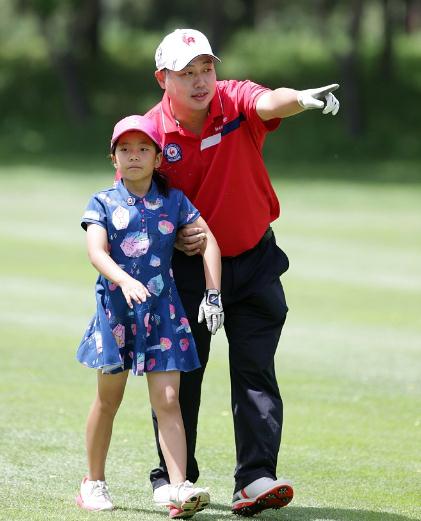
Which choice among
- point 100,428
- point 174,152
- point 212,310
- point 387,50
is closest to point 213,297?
point 212,310

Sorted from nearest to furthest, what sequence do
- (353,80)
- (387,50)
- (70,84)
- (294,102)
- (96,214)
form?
(294,102) < (96,214) < (353,80) < (387,50) < (70,84)

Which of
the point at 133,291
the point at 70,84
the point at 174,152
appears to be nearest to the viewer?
the point at 133,291

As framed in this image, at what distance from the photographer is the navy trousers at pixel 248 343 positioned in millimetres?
5672

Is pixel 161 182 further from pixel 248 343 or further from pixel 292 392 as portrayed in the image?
pixel 292 392

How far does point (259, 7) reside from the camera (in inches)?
2403

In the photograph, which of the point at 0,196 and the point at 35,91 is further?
the point at 35,91

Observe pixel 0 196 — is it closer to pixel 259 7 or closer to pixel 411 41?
pixel 411 41

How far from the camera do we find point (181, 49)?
5.45 m

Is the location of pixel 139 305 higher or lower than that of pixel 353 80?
lower

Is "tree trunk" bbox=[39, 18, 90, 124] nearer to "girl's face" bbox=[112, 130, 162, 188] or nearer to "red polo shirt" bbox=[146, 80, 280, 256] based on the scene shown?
"red polo shirt" bbox=[146, 80, 280, 256]

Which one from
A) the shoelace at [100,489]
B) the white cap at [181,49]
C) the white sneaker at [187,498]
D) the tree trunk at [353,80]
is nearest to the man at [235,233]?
the white cap at [181,49]

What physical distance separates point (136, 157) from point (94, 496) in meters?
1.47

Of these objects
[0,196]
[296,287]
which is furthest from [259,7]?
[296,287]

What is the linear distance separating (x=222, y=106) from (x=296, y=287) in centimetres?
873
